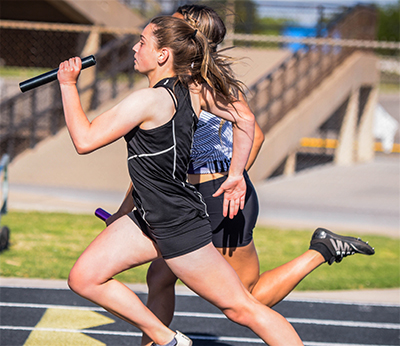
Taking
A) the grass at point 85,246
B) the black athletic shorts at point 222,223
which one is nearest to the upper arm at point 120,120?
the black athletic shorts at point 222,223

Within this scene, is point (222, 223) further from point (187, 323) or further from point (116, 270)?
point (187, 323)

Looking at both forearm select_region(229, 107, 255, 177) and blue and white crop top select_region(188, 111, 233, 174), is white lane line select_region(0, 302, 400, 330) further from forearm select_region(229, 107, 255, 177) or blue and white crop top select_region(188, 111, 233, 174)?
forearm select_region(229, 107, 255, 177)

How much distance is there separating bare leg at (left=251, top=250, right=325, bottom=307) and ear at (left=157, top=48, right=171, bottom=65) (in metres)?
1.38

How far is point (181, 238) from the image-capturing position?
8.62 feet

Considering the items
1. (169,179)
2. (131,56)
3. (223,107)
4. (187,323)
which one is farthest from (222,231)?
(131,56)

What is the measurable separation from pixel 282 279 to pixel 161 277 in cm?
69

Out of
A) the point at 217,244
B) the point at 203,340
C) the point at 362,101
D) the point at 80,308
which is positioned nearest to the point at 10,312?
the point at 80,308

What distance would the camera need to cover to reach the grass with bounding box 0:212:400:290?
560 centimetres

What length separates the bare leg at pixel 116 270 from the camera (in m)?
2.66

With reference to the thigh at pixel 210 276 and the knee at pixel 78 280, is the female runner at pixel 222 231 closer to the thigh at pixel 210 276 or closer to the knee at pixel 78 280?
the thigh at pixel 210 276

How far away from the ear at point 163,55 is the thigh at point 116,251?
78 centimetres

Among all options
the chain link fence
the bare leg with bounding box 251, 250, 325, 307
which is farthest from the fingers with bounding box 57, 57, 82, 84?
the chain link fence

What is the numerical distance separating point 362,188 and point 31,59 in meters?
9.31

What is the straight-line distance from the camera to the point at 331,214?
896cm
